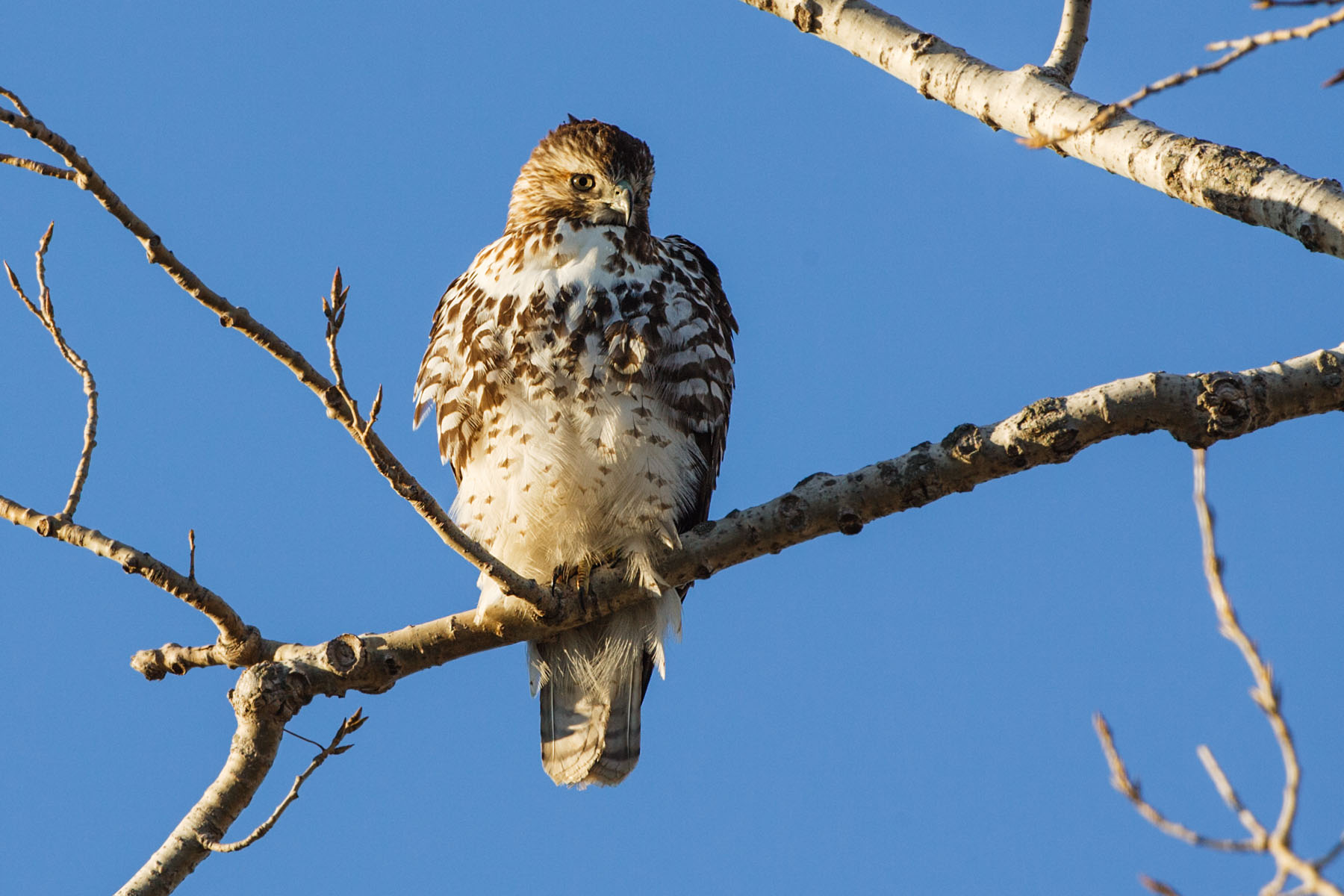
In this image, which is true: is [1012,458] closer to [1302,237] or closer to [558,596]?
[1302,237]

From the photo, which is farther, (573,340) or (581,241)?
(581,241)

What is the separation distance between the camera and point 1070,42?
149 inches

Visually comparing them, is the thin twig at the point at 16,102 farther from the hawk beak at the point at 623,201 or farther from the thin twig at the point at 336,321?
the hawk beak at the point at 623,201

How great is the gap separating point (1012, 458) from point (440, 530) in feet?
4.76

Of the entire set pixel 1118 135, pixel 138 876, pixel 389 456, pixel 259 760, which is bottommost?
pixel 138 876

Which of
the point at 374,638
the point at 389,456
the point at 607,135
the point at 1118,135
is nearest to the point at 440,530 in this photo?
the point at 389,456

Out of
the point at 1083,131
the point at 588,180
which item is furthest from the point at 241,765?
the point at 588,180

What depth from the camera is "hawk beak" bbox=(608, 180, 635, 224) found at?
17.9 ft

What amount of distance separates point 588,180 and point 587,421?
144 centimetres

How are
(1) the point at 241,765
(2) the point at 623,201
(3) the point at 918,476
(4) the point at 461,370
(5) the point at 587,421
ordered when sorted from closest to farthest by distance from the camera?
(3) the point at 918,476 < (1) the point at 241,765 < (5) the point at 587,421 < (4) the point at 461,370 < (2) the point at 623,201

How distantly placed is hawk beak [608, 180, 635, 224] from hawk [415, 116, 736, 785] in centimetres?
1

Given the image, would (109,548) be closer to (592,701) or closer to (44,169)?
(44,169)

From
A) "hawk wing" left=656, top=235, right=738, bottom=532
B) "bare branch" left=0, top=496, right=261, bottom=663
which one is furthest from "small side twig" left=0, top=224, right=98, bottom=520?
"hawk wing" left=656, top=235, right=738, bottom=532

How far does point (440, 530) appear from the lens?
3324 millimetres
